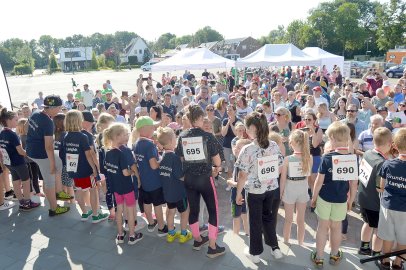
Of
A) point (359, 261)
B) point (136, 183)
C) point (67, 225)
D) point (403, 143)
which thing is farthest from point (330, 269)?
point (67, 225)

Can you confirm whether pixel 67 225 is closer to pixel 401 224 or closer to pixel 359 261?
pixel 359 261

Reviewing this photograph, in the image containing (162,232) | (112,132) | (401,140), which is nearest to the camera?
(401,140)

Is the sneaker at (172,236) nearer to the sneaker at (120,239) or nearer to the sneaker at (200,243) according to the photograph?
the sneaker at (200,243)

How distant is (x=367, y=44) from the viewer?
64062mm

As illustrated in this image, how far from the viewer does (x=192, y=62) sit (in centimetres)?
1422

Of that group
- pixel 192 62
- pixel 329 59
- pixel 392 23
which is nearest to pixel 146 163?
pixel 192 62

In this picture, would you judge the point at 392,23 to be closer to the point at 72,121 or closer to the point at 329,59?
the point at 329,59

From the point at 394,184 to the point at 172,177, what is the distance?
95.1 inches

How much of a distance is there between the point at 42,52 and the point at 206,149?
5264 inches

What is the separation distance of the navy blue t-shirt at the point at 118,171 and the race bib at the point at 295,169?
198 cm

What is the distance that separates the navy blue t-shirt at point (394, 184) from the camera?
3123 mm

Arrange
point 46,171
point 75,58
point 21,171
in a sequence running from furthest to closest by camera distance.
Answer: point 75,58, point 21,171, point 46,171

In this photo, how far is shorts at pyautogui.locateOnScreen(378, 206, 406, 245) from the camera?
3248 millimetres

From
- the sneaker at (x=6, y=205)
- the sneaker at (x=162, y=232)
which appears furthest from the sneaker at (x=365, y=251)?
the sneaker at (x=6, y=205)
